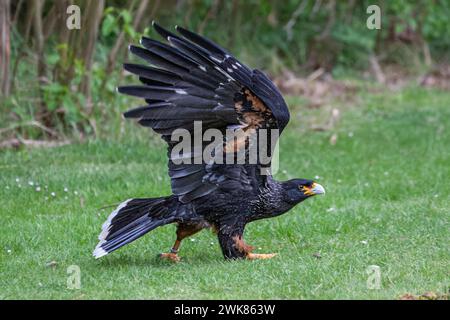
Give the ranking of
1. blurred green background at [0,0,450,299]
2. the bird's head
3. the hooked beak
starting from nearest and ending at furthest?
1. blurred green background at [0,0,450,299]
2. the bird's head
3. the hooked beak

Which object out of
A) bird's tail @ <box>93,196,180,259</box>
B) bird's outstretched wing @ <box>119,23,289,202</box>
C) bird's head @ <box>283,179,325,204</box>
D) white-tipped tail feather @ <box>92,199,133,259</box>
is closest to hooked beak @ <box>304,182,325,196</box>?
bird's head @ <box>283,179,325,204</box>

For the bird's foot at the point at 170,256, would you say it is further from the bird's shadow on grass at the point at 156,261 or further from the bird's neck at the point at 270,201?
the bird's neck at the point at 270,201

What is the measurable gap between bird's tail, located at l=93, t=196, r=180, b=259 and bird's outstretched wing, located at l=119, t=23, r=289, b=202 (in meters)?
0.42

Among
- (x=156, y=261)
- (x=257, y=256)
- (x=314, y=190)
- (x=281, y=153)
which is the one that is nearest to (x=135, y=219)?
(x=156, y=261)

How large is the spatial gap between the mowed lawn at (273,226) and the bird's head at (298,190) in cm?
40

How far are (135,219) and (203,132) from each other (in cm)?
79

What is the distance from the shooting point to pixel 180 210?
640cm

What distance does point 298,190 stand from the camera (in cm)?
666

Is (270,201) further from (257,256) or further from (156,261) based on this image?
(156,261)

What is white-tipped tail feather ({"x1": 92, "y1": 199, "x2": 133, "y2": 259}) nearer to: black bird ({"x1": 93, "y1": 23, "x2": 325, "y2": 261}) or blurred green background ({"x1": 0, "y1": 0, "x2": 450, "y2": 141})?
black bird ({"x1": 93, "y1": 23, "x2": 325, "y2": 261})

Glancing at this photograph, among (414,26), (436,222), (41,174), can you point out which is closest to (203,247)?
(436,222)

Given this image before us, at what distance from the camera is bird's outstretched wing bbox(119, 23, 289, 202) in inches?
235
